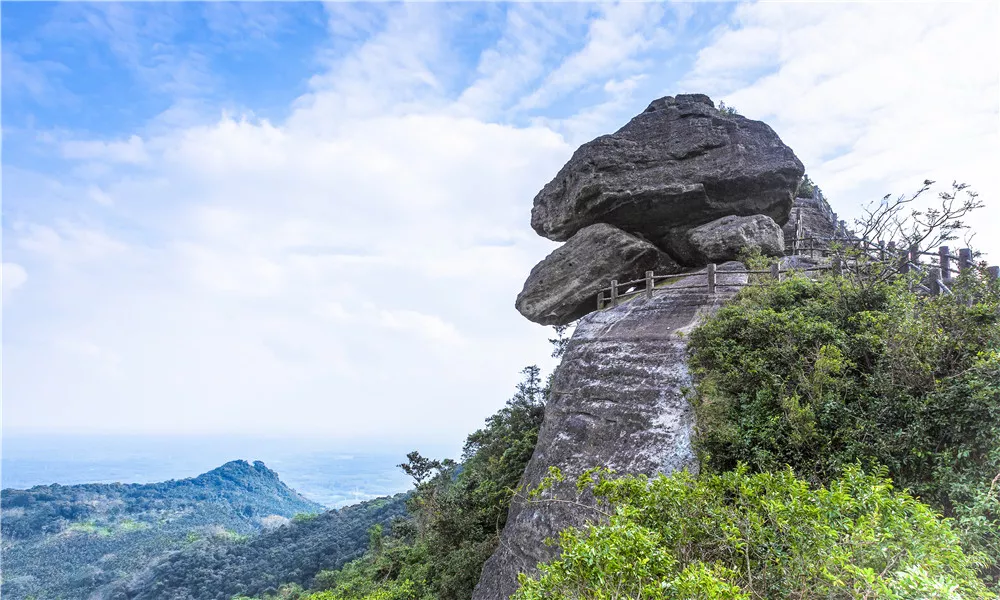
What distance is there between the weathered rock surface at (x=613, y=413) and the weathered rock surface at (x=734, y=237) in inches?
75.6

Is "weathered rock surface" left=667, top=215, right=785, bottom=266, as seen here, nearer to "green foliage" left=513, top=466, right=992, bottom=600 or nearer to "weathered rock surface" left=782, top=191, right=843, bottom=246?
"weathered rock surface" left=782, top=191, right=843, bottom=246

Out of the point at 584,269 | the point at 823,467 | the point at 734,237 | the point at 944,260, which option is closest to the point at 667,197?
the point at 734,237

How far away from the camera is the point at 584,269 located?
1633 cm

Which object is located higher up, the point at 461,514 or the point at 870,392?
the point at 870,392

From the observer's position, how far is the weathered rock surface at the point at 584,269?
16172 millimetres

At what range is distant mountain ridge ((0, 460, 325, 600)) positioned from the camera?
4881cm

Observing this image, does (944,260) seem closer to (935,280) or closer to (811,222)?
(935,280)

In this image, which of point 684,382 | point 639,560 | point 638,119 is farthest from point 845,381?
point 638,119

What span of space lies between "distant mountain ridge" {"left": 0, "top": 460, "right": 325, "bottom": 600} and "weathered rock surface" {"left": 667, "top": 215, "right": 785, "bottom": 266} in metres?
58.0

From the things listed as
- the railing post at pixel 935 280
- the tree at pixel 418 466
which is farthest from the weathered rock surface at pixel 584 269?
the tree at pixel 418 466

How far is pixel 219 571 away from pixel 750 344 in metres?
50.8

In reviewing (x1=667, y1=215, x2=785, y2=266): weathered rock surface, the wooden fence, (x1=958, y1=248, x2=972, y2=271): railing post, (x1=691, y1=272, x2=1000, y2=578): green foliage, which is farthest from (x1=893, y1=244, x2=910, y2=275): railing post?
(x1=667, y1=215, x2=785, y2=266): weathered rock surface

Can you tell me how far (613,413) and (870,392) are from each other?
4852 mm

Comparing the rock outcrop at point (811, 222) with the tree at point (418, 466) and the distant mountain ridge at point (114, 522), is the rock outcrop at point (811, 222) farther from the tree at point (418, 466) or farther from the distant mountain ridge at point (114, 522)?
A: the distant mountain ridge at point (114, 522)
